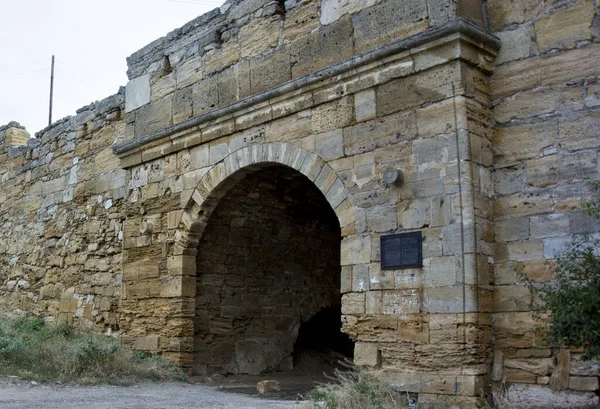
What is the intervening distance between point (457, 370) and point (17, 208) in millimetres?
9050

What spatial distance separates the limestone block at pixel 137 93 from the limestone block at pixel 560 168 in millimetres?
5175

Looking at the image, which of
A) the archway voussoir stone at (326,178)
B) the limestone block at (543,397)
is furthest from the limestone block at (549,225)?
the archway voussoir stone at (326,178)

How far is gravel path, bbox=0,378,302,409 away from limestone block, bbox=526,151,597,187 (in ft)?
8.90

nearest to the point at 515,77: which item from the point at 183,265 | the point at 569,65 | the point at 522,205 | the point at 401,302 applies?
the point at 569,65

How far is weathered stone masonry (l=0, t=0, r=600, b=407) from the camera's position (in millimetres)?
5785

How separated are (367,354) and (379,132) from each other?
6.41ft

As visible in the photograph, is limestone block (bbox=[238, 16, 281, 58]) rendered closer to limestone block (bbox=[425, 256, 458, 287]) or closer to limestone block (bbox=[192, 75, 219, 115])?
limestone block (bbox=[192, 75, 219, 115])

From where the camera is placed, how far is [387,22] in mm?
6590

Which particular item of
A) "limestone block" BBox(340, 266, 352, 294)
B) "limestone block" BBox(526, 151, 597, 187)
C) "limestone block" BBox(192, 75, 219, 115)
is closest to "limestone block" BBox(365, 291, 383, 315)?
"limestone block" BBox(340, 266, 352, 294)

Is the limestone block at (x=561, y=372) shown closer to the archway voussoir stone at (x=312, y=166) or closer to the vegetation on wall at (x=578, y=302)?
the vegetation on wall at (x=578, y=302)

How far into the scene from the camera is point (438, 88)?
614cm

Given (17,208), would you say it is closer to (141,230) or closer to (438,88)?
(141,230)

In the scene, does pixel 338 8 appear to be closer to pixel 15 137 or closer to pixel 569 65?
pixel 569 65

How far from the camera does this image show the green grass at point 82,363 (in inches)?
292
